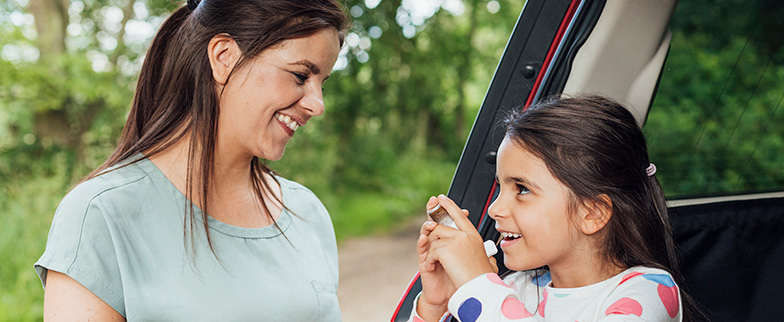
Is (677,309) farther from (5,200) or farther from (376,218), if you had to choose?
(376,218)

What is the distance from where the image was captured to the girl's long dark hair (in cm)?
141

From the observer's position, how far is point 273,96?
1593mm

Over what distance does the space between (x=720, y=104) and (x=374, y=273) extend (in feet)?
18.5

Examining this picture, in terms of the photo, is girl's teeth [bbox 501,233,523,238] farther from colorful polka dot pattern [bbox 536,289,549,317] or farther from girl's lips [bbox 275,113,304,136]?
girl's lips [bbox 275,113,304,136]

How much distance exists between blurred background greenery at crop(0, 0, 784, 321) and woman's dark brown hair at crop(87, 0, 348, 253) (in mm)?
880

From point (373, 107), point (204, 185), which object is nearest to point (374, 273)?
point (373, 107)

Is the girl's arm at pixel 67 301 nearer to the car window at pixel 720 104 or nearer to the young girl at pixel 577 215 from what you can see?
the young girl at pixel 577 215

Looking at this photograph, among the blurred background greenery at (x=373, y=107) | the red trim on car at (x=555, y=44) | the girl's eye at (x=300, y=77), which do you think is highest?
the red trim on car at (x=555, y=44)

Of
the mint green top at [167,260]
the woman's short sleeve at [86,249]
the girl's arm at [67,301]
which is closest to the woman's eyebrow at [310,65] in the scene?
the mint green top at [167,260]

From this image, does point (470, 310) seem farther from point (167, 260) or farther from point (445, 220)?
point (167, 260)

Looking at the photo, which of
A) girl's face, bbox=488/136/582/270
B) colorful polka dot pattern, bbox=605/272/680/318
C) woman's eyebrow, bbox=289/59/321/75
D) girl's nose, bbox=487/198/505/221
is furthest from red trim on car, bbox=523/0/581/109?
woman's eyebrow, bbox=289/59/321/75

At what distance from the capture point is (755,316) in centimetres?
154

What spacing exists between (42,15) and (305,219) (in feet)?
20.6

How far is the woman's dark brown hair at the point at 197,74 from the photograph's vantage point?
160 centimetres
